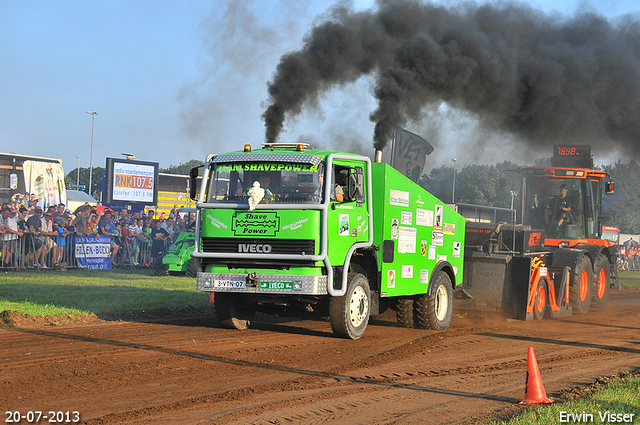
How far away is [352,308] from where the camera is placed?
998 centimetres

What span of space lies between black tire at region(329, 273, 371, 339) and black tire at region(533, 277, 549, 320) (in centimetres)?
487

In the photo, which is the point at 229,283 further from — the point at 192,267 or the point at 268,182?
the point at 192,267

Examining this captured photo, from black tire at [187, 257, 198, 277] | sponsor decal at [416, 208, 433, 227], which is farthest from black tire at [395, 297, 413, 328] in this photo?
black tire at [187, 257, 198, 277]

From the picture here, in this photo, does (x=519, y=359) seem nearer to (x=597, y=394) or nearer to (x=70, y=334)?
(x=597, y=394)

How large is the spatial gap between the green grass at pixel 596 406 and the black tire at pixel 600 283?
31.2ft

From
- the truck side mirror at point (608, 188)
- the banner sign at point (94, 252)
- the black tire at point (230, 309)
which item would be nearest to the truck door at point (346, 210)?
the black tire at point (230, 309)

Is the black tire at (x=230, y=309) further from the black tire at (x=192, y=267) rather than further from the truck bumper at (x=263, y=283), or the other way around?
the black tire at (x=192, y=267)

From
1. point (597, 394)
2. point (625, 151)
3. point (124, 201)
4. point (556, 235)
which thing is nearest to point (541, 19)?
point (625, 151)

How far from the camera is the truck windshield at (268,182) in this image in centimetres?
949

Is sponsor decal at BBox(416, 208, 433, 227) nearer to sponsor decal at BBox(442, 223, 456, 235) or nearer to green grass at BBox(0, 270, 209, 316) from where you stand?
sponsor decal at BBox(442, 223, 456, 235)

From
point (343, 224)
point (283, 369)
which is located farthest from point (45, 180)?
point (283, 369)

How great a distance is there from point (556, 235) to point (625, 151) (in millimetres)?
7701

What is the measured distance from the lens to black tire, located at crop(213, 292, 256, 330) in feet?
35.0

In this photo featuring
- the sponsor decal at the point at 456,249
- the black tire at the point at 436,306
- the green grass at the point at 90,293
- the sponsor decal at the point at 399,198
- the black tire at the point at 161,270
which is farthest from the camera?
the black tire at the point at 161,270
